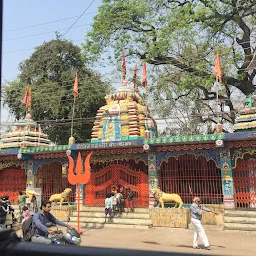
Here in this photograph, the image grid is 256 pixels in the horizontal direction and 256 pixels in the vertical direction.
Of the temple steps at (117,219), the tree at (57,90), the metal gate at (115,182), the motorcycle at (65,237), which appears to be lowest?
the temple steps at (117,219)

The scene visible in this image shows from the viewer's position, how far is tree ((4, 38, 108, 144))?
24.2 meters

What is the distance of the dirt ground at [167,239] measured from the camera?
8.04 m

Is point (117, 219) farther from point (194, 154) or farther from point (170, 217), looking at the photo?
point (194, 154)

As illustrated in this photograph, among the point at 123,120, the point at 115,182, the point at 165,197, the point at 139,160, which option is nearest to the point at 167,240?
the point at 165,197

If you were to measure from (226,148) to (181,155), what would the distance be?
7.73 feet

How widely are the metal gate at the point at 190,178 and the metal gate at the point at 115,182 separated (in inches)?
34.1

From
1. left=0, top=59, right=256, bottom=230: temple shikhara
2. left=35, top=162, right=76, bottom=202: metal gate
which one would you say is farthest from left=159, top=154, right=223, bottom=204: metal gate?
left=35, top=162, right=76, bottom=202: metal gate

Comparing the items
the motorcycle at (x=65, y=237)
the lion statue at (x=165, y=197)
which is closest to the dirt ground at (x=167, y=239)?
the lion statue at (x=165, y=197)

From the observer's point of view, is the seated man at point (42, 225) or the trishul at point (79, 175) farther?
the trishul at point (79, 175)

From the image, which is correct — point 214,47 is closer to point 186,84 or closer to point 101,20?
Result: point 186,84

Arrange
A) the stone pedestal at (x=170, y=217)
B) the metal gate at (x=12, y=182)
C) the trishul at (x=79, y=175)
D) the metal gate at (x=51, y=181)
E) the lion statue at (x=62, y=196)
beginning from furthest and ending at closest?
the metal gate at (x=12, y=182) → the metal gate at (x=51, y=181) → the lion statue at (x=62, y=196) → the stone pedestal at (x=170, y=217) → the trishul at (x=79, y=175)

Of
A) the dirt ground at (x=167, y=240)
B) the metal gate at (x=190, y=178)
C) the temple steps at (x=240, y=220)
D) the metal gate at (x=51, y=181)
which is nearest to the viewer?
the dirt ground at (x=167, y=240)

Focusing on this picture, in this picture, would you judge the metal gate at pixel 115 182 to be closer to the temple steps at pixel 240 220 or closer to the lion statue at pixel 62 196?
the lion statue at pixel 62 196

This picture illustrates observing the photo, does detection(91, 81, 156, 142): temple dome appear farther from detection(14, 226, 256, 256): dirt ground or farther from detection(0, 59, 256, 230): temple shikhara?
detection(14, 226, 256, 256): dirt ground
